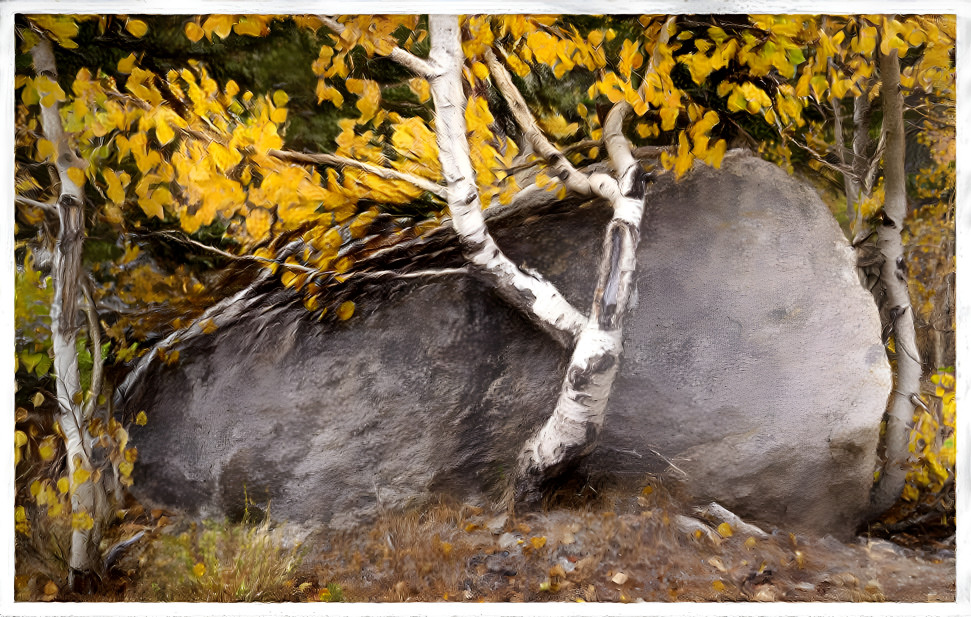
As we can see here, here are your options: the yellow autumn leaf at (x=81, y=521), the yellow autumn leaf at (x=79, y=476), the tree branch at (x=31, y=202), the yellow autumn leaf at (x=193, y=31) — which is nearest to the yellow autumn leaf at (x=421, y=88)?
the yellow autumn leaf at (x=193, y=31)

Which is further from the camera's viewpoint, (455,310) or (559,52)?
(455,310)

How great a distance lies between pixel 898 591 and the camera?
227 cm

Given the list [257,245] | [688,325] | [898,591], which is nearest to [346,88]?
[257,245]

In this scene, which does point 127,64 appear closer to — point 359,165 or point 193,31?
point 193,31

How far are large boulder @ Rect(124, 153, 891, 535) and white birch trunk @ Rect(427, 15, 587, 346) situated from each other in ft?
0.41

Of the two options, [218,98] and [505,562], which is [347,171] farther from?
[505,562]

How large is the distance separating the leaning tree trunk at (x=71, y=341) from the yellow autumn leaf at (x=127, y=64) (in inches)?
13.8

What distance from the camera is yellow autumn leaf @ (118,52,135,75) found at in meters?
2.23

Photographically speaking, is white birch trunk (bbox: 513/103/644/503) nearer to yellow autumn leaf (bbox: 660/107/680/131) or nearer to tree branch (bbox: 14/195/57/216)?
A: yellow autumn leaf (bbox: 660/107/680/131)

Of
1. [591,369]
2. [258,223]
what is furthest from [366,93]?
[591,369]

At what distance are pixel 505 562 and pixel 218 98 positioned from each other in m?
2.83

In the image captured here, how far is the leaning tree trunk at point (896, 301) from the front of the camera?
2350 millimetres

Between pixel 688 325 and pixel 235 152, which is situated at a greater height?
pixel 235 152

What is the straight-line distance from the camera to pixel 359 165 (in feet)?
7.52
